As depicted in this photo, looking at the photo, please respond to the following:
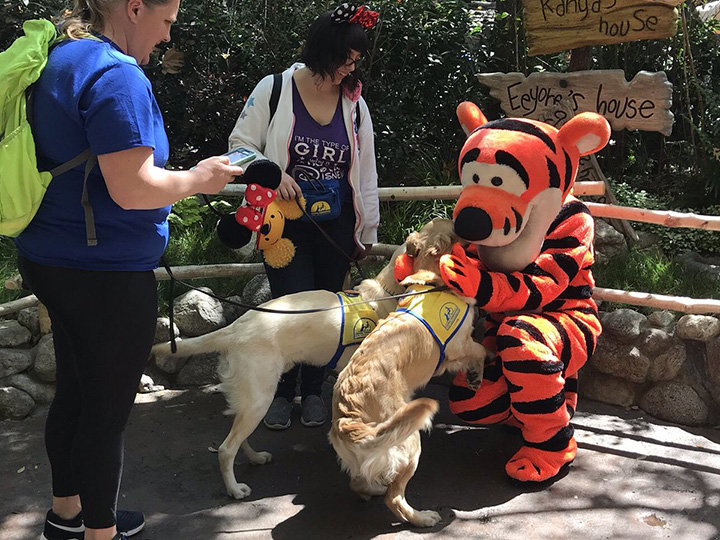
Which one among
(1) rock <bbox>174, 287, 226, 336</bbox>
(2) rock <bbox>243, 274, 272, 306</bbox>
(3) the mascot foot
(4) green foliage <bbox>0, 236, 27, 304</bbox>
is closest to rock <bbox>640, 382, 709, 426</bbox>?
(3) the mascot foot

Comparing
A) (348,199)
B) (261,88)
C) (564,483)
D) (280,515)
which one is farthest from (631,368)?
(261,88)

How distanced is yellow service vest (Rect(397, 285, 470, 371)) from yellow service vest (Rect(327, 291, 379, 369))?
0.68ft

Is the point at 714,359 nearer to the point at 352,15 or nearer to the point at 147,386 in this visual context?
the point at 352,15

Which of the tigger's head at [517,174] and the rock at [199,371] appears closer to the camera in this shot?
the tigger's head at [517,174]

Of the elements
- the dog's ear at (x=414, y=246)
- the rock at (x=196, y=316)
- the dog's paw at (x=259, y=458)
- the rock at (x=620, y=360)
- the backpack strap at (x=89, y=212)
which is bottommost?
the dog's paw at (x=259, y=458)

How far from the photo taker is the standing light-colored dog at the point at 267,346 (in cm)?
363

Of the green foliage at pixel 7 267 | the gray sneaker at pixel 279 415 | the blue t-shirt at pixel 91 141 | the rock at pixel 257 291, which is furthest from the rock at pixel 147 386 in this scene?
the blue t-shirt at pixel 91 141

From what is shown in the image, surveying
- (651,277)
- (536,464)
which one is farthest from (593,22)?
(536,464)

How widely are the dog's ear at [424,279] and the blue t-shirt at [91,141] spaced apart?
4.80 ft

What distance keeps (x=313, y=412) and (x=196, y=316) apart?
3.92 feet

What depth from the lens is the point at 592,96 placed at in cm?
460

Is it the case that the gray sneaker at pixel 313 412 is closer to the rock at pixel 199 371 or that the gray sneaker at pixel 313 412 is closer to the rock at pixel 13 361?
the rock at pixel 199 371

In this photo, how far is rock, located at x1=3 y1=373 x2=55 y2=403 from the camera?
4.59m

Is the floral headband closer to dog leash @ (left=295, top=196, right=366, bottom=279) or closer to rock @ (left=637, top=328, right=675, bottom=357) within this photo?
dog leash @ (left=295, top=196, right=366, bottom=279)
